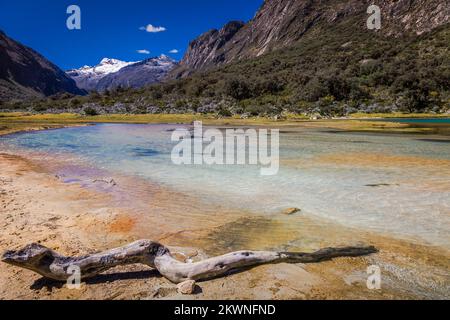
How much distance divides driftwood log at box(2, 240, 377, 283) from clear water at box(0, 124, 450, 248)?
3021 mm

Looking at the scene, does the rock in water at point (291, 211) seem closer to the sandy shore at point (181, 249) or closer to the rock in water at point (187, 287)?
the sandy shore at point (181, 249)

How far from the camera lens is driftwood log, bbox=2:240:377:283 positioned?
15.7ft

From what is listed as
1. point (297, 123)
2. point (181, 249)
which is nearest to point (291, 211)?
point (181, 249)

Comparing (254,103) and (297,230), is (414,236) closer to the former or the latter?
(297,230)

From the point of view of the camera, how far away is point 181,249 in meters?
6.14

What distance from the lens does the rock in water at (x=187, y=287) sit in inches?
184

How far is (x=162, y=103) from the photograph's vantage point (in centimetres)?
7619

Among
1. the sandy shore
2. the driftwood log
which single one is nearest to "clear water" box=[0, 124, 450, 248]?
the sandy shore

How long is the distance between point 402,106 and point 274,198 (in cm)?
5805

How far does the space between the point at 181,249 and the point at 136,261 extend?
1103 mm

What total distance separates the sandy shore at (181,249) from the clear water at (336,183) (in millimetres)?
951

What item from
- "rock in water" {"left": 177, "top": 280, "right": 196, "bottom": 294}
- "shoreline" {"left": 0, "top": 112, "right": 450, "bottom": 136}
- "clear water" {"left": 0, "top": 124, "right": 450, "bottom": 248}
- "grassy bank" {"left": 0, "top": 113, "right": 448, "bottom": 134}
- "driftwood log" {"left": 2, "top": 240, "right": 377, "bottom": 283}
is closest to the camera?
"rock in water" {"left": 177, "top": 280, "right": 196, "bottom": 294}

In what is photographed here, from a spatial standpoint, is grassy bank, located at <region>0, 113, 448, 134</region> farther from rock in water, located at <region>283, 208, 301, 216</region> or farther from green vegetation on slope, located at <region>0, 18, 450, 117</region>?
rock in water, located at <region>283, 208, 301, 216</region>

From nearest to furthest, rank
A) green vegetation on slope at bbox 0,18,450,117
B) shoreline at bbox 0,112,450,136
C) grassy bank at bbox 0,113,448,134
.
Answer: shoreline at bbox 0,112,450,136
grassy bank at bbox 0,113,448,134
green vegetation on slope at bbox 0,18,450,117
